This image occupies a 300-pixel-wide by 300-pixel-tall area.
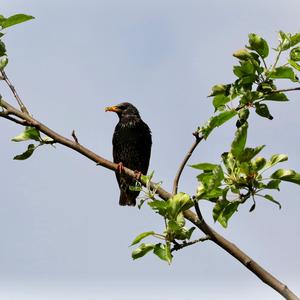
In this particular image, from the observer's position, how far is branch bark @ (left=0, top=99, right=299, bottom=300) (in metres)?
2.51

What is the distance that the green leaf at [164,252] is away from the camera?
2907 mm

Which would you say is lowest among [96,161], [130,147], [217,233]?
[217,233]

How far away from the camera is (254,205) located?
9.36ft

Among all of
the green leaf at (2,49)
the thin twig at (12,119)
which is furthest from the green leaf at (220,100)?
the green leaf at (2,49)

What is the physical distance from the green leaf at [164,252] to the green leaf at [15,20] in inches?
56.0

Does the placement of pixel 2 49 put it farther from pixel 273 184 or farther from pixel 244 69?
pixel 273 184

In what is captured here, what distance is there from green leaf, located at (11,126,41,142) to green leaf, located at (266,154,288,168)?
1.31m

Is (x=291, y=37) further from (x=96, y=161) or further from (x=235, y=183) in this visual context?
(x=96, y=161)

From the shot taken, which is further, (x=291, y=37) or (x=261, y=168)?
(x=291, y=37)

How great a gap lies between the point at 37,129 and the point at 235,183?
1086 millimetres

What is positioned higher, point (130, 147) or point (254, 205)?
point (130, 147)

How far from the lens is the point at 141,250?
3.07 meters

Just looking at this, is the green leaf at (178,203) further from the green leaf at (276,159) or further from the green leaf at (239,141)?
the green leaf at (276,159)

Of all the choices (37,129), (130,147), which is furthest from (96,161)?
(130,147)
